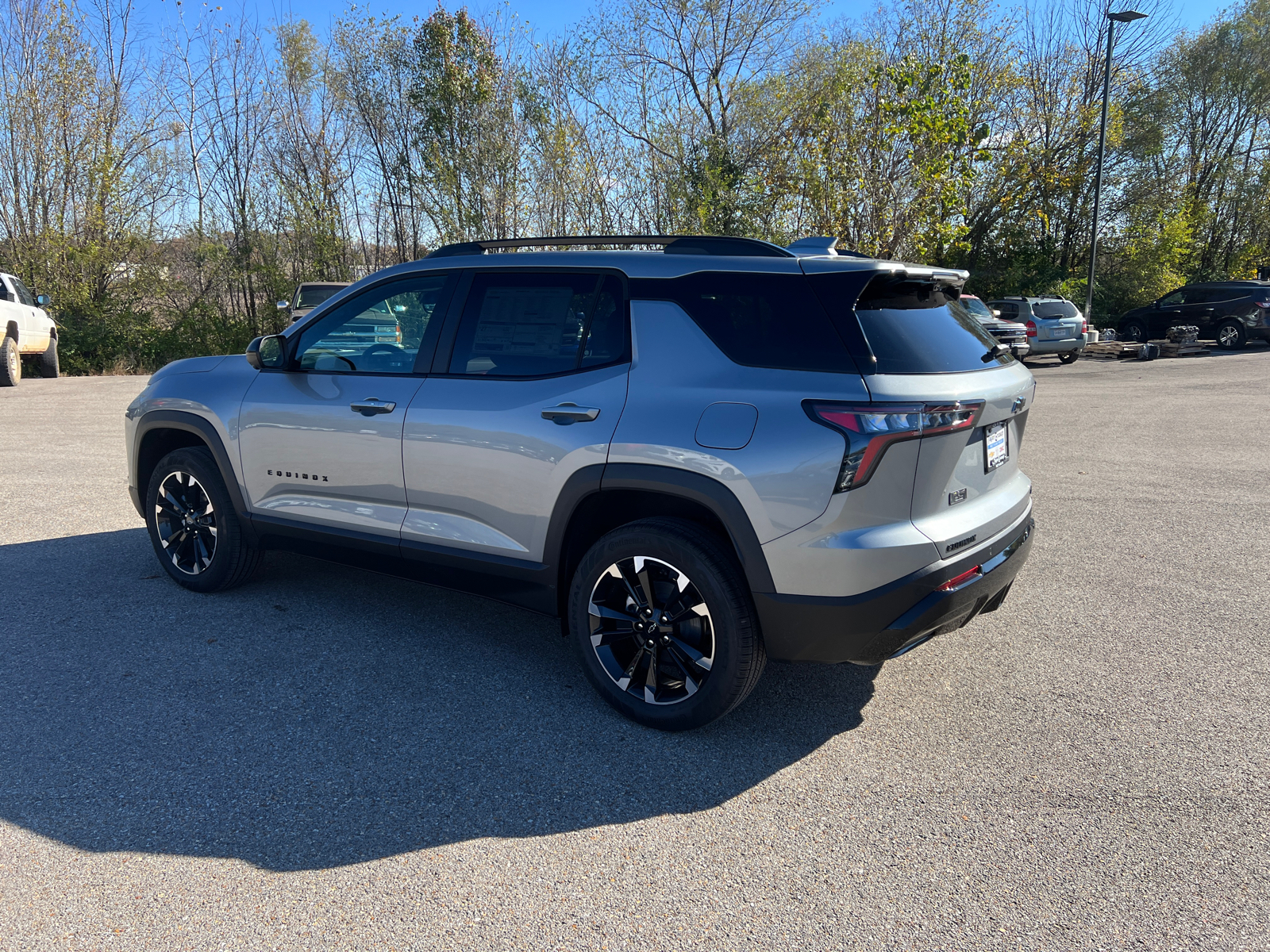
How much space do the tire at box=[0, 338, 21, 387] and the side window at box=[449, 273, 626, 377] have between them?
15574 millimetres

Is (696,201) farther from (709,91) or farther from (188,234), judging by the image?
(188,234)

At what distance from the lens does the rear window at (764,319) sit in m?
3.10

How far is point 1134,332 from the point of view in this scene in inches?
1046

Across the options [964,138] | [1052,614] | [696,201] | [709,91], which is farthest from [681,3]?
[1052,614]

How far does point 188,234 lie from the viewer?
22.1 meters

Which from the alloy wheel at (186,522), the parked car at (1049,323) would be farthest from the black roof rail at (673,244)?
the parked car at (1049,323)

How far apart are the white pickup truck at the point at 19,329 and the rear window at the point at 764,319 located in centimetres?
1629

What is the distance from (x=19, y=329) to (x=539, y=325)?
16.4 meters

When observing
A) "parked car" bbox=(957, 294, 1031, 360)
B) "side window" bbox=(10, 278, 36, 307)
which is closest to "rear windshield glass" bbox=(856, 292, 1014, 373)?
"parked car" bbox=(957, 294, 1031, 360)

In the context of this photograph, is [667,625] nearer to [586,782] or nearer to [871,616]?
[586,782]

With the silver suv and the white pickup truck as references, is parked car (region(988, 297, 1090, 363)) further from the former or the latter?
the white pickup truck

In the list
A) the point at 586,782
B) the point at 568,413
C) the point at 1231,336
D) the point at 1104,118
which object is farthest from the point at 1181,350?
the point at 586,782

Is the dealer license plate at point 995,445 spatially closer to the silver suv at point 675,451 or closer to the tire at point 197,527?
the silver suv at point 675,451

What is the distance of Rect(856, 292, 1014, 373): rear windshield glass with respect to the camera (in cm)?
310
